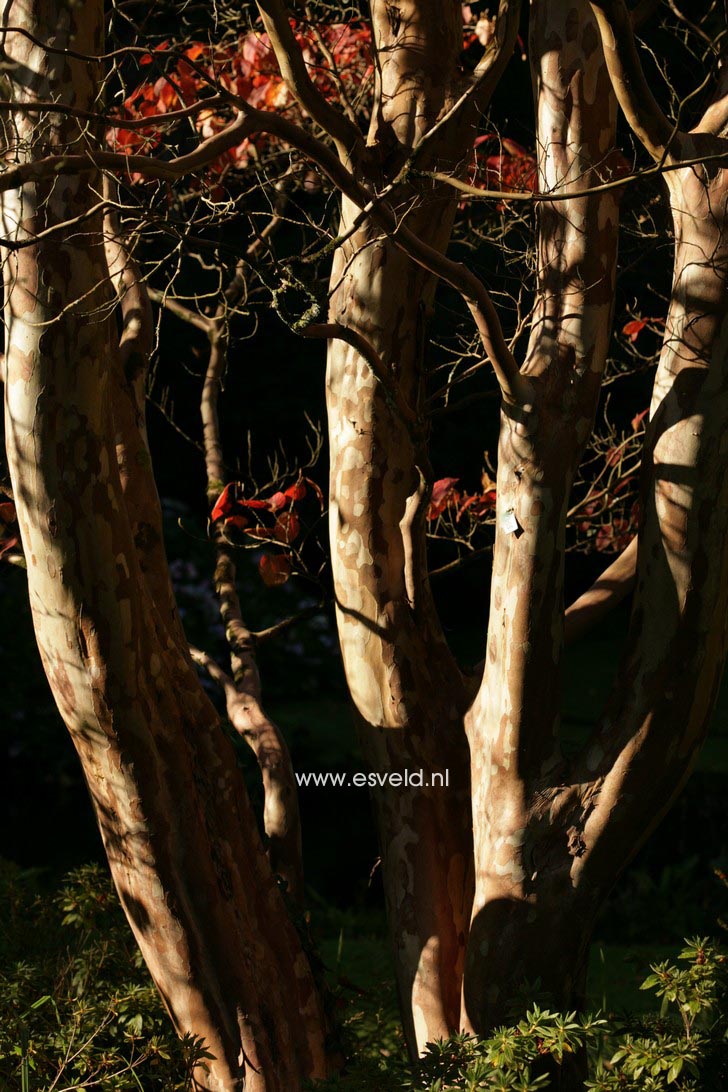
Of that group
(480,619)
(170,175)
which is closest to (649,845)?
(480,619)

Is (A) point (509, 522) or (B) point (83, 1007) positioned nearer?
(A) point (509, 522)

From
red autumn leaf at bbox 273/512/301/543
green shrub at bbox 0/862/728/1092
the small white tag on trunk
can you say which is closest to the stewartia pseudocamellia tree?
the small white tag on trunk

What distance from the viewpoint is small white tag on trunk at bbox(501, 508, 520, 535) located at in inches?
112

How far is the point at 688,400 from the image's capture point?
2662mm

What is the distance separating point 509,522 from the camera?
2.85 metres

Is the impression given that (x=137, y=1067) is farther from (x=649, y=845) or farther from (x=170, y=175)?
(x=649, y=845)

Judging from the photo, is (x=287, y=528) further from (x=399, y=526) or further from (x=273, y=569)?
(x=399, y=526)

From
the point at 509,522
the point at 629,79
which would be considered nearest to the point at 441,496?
the point at 509,522

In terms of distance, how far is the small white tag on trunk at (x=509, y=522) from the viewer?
284 cm

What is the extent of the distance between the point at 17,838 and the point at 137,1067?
381 cm

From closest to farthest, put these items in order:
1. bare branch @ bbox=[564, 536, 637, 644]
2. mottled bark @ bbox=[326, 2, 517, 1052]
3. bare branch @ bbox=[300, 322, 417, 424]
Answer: bare branch @ bbox=[300, 322, 417, 424] < mottled bark @ bbox=[326, 2, 517, 1052] < bare branch @ bbox=[564, 536, 637, 644]

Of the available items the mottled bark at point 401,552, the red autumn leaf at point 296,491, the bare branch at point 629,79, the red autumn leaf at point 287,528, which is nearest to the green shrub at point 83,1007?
the mottled bark at point 401,552

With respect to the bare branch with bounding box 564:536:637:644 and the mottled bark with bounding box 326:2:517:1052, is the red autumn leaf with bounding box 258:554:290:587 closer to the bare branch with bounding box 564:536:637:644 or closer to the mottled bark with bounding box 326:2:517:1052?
the mottled bark with bounding box 326:2:517:1052

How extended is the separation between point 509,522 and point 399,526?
0.42 metres
